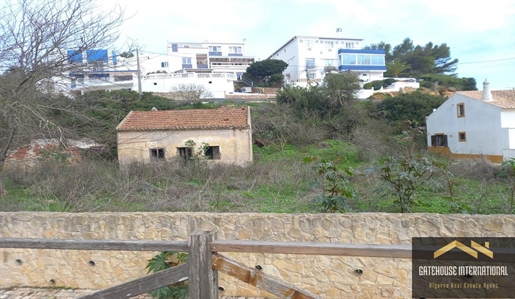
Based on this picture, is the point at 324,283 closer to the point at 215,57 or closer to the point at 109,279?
the point at 109,279

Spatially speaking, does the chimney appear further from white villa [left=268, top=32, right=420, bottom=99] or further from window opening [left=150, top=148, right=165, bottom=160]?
white villa [left=268, top=32, right=420, bottom=99]

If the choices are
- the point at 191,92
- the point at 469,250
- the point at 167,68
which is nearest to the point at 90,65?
the point at 469,250

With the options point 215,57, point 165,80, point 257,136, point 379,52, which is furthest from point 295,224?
point 215,57

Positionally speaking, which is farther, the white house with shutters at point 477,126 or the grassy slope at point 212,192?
the white house with shutters at point 477,126

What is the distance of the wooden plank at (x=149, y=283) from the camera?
2.48m

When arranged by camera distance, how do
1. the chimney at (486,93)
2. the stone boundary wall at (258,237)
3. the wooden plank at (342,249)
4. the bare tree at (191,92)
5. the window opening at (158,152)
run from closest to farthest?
the wooden plank at (342,249) < the stone boundary wall at (258,237) < the window opening at (158,152) < the chimney at (486,93) < the bare tree at (191,92)

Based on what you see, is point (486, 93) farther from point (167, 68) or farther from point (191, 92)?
point (167, 68)

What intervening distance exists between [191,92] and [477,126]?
2235cm

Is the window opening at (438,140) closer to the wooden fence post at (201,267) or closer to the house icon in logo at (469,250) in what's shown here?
the house icon in logo at (469,250)

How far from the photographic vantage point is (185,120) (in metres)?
18.0

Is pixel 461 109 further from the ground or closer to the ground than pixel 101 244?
further from the ground

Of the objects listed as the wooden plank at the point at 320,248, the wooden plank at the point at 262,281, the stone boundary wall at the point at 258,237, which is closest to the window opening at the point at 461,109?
the stone boundary wall at the point at 258,237

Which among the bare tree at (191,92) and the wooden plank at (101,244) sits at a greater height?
the bare tree at (191,92)

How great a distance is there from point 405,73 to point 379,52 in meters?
5.21
